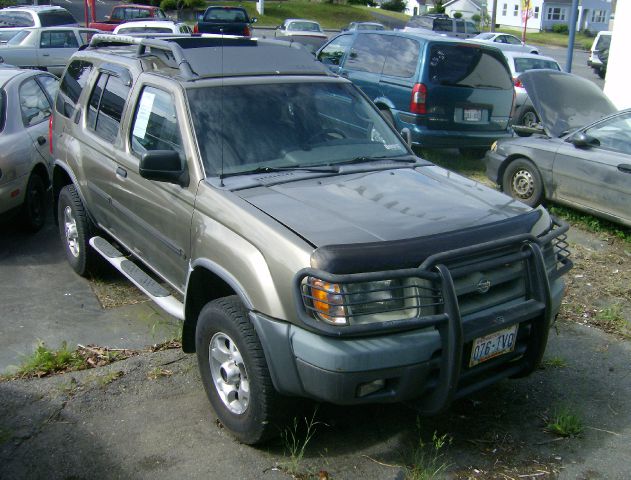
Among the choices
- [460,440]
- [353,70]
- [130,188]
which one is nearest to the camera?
[460,440]

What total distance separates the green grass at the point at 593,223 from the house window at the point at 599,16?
7450 centimetres

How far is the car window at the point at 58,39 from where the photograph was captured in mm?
18550

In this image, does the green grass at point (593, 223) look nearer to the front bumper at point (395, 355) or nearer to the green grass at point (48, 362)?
the front bumper at point (395, 355)

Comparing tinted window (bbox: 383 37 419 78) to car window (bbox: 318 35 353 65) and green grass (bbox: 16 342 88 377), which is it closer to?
car window (bbox: 318 35 353 65)

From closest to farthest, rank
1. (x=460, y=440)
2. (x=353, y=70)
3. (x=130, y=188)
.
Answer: (x=460, y=440)
(x=130, y=188)
(x=353, y=70)

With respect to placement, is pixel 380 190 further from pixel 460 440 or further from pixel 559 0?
pixel 559 0

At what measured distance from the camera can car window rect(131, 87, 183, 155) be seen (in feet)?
15.0

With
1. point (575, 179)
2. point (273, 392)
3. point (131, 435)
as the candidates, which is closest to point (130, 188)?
point (131, 435)

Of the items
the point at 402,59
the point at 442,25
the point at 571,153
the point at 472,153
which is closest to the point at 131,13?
the point at 442,25

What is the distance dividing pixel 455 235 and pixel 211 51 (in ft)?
8.06

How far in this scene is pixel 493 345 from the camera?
3.57 metres

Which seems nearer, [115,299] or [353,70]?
[115,299]

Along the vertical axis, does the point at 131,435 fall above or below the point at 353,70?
below

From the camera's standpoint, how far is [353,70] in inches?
447
